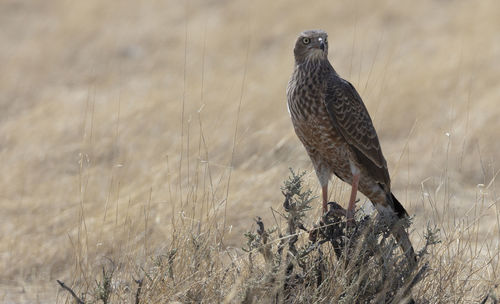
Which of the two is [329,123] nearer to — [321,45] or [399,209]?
[321,45]

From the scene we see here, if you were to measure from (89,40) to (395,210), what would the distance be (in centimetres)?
804

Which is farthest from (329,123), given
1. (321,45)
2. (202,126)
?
(202,126)

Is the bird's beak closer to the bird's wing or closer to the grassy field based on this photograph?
the bird's wing

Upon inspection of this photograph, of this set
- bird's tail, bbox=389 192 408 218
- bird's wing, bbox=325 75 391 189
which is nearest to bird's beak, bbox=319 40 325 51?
bird's wing, bbox=325 75 391 189

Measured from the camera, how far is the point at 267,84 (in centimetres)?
967

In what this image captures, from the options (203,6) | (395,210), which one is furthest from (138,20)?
(395,210)

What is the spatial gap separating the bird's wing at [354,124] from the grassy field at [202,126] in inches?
14.9

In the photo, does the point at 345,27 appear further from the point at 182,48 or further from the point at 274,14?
the point at 182,48

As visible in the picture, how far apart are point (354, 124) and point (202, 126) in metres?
3.86

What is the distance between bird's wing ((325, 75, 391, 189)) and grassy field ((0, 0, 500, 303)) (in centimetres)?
38

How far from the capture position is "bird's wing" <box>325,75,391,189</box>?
4641 millimetres

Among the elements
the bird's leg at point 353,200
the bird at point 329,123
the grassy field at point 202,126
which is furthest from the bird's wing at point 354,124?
the grassy field at point 202,126

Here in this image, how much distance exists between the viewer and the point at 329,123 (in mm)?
4645

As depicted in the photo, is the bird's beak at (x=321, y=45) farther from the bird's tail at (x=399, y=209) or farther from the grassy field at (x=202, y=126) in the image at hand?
the bird's tail at (x=399, y=209)
